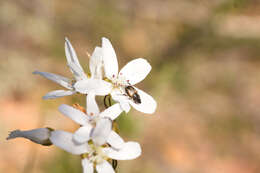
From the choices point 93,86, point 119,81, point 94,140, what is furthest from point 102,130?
point 119,81

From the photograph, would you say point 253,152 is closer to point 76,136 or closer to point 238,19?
point 238,19

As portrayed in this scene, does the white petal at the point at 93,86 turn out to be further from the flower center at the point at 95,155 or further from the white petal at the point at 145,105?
the flower center at the point at 95,155

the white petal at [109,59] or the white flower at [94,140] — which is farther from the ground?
the white petal at [109,59]

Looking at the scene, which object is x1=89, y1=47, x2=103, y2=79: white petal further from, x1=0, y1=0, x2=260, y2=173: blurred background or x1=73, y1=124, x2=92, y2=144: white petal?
x1=0, y1=0, x2=260, y2=173: blurred background

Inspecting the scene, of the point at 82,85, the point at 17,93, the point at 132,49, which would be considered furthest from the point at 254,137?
the point at 82,85

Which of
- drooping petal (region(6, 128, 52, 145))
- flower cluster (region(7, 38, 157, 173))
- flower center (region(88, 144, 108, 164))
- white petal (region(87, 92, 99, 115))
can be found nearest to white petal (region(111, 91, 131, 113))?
flower cluster (region(7, 38, 157, 173))

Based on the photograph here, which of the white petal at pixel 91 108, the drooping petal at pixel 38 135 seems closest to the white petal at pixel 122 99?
the white petal at pixel 91 108
